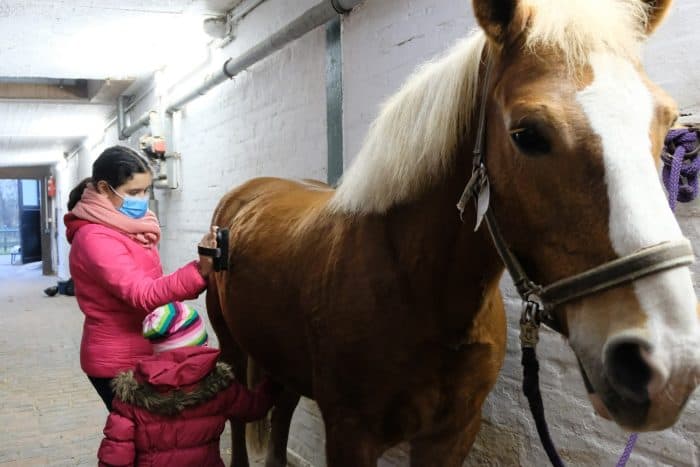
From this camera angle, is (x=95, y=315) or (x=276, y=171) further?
(x=276, y=171)

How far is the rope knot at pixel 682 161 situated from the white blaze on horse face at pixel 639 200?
0.48 m

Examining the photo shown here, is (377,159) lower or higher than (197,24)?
lower

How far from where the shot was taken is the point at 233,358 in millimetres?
2658

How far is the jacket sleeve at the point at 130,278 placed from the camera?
184 cm

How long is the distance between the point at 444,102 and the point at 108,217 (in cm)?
133

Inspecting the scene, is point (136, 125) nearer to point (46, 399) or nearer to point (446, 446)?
point (46, 399)

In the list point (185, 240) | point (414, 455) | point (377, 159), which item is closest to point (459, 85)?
point (377, 159)

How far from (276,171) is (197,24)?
4.74ft

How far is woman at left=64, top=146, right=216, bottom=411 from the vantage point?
6.25 ft

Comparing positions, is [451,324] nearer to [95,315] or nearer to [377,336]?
[377,336]

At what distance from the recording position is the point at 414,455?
1.62 metres

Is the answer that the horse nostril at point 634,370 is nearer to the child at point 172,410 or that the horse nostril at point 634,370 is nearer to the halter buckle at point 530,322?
the halter buckle at point 530,322

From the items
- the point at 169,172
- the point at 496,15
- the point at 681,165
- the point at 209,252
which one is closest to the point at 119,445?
the point at 209,252

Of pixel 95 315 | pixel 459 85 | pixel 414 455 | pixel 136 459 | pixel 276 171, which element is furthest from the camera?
pixel 276 171
